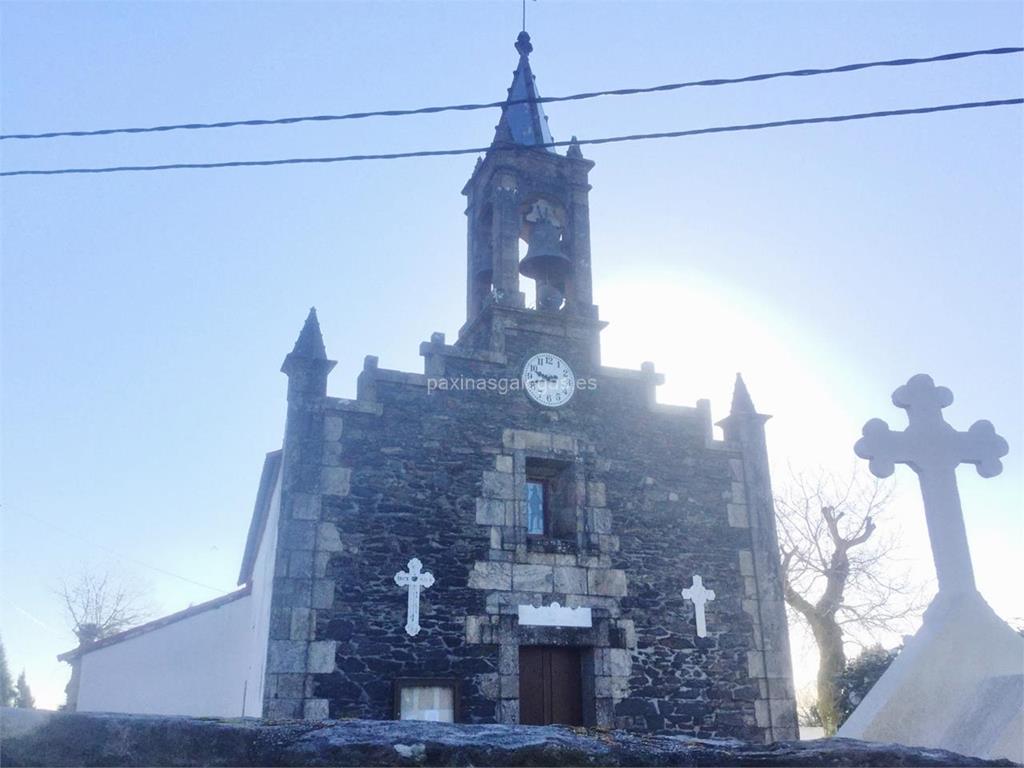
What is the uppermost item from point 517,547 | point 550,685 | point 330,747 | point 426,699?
point 517,547

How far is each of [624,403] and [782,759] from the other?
10.8 meters

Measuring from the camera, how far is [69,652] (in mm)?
17203

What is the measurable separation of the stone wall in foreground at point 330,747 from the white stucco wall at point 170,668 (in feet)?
42.0

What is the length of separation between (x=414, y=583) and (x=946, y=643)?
7327 millimetres

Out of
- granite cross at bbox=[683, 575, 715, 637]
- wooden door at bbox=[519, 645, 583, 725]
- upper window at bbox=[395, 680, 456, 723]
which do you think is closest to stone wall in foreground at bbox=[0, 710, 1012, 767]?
upper window at bbox=[395, 680, 456, 723]

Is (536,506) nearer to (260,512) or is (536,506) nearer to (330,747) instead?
(260,512)

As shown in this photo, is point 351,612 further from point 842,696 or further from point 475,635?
point 842,696

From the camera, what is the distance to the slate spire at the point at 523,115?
15250 mm

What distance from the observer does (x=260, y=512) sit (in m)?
16.1

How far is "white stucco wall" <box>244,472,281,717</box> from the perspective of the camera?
456 inches

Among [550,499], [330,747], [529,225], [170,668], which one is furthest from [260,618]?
[330,747]

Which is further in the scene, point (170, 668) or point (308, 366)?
point (170, 668)

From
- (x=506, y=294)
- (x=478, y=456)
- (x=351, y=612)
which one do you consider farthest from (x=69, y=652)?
(x=506, y=294)

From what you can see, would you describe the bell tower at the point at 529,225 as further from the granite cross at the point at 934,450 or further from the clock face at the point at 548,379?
the granite cross at the point at 934,450
